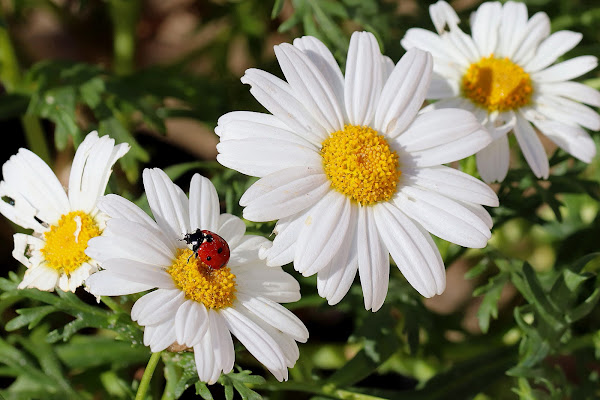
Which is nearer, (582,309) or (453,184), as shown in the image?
(453,184)

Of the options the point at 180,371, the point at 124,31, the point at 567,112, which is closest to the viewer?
the point at 180,371

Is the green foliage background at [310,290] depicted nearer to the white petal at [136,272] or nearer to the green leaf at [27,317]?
the green leaf at [27,317]

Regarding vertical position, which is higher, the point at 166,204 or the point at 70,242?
the point at 166,204

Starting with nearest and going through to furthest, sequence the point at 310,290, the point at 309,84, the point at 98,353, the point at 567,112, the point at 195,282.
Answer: the point at 195,282, the point at 309,84, the point at 567,112, the point at 98,353, the point at 310,290

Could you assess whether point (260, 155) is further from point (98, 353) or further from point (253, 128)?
point (98, 353)

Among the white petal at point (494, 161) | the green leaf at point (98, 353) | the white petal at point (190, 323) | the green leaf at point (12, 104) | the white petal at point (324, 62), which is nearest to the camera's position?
the white petal at point (190, 323)

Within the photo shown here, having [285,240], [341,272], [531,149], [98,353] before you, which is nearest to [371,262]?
[341,272]

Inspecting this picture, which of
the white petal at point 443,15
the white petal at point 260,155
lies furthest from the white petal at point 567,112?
the white petal at point 260,155

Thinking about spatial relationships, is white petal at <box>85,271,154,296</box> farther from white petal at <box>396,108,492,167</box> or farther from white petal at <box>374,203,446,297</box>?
white petal at <box>396,108,492,167</box>
